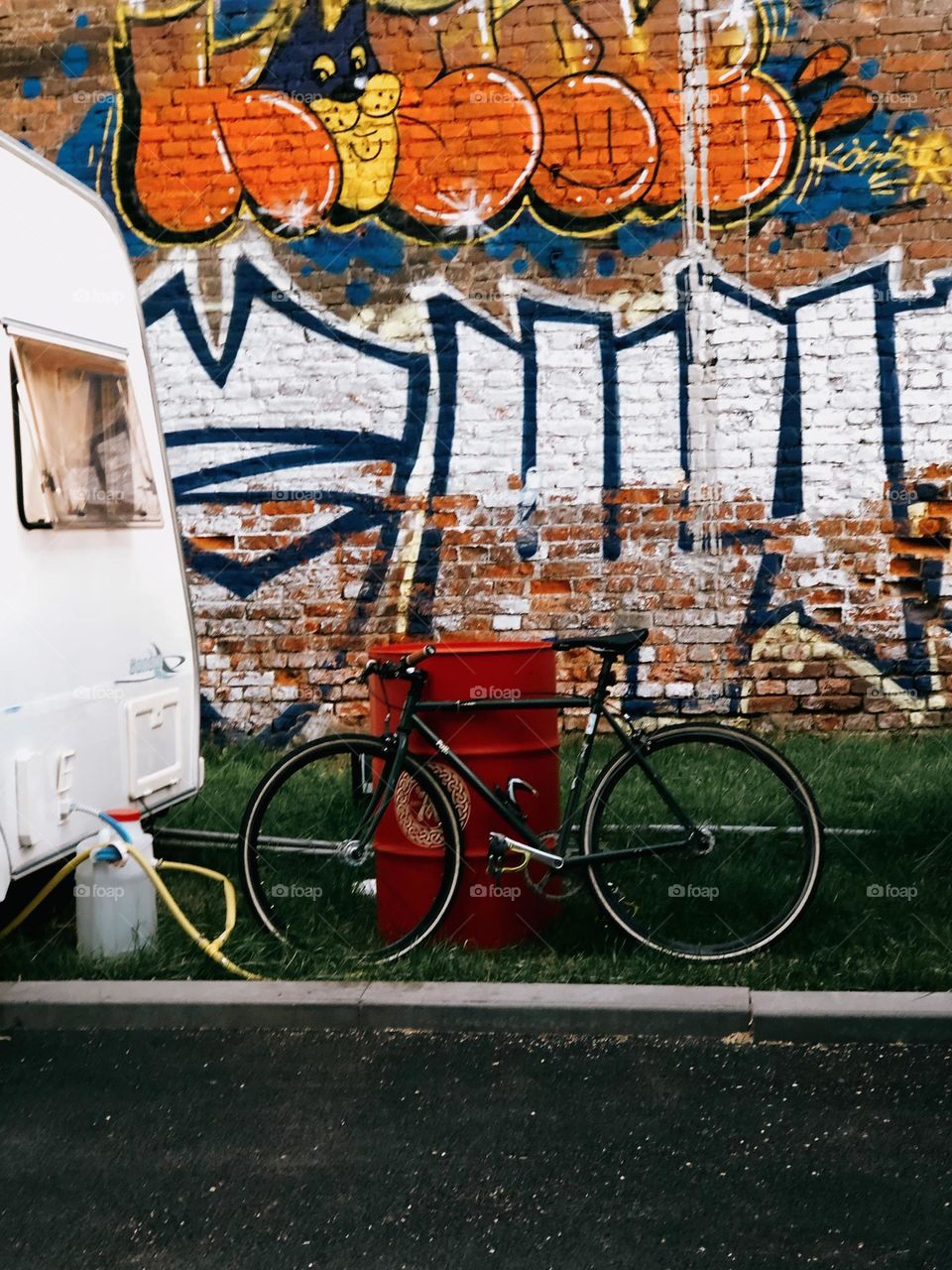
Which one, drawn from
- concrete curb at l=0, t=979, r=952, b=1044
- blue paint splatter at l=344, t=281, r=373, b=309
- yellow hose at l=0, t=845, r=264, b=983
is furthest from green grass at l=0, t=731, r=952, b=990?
blue paint splatter at l=344, t=281, r=373, b=309

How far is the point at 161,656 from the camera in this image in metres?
5.77

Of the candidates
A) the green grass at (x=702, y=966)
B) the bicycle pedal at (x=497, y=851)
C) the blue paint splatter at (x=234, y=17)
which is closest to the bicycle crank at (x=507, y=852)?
the bicycle pedal at (x=497, y=851)

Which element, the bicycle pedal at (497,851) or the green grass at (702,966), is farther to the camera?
the bicycle pedal at (497,851)

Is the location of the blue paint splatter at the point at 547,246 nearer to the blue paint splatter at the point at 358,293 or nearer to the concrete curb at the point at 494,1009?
the blue paint splatter at the point at 358,293

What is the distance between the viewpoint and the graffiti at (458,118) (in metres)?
8.59

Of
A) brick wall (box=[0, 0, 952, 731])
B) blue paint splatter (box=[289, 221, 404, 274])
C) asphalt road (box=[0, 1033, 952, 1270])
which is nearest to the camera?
asphalt road (box=[0, 1033, 952, 1270])

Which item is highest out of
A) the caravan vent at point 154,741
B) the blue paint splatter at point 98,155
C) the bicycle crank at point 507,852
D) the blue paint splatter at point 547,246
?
the blue paint splatter at point 98,155

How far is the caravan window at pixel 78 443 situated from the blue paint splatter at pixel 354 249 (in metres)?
3.36

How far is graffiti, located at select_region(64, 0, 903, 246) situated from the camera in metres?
8.59

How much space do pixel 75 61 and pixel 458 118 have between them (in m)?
2.34

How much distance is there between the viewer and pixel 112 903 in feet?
16.9

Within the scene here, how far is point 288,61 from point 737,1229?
748cm

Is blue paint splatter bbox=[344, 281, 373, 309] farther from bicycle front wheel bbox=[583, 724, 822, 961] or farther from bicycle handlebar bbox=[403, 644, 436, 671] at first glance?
bicycle front wheel bbox=[583, 724, 822, 961]

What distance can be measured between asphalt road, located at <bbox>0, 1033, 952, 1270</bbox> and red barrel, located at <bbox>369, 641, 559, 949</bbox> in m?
0.68
